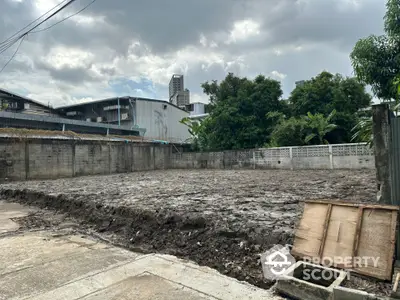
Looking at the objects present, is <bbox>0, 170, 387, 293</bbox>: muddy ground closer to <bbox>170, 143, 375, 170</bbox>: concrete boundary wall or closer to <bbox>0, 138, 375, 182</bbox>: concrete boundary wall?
<bbox>170, 143, 375, 170</bbox>: concrete boundary wall

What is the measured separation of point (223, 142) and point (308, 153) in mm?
5752

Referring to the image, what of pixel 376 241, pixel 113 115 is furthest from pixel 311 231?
pixel 113 115

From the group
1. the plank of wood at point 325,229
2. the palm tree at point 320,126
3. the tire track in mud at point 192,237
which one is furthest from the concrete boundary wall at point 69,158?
the plank of wood at point 325,229

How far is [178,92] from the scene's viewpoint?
34625 mm

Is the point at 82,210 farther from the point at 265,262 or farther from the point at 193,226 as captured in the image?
the point at 265,262

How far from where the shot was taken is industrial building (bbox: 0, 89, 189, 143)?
20734 mm

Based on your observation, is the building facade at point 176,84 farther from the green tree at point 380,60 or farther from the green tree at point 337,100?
the green tree at point 380,60

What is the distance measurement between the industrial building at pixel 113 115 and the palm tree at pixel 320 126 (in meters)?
13.7

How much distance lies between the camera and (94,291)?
2203 mm

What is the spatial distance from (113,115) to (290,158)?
17.4m

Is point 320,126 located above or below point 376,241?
above
